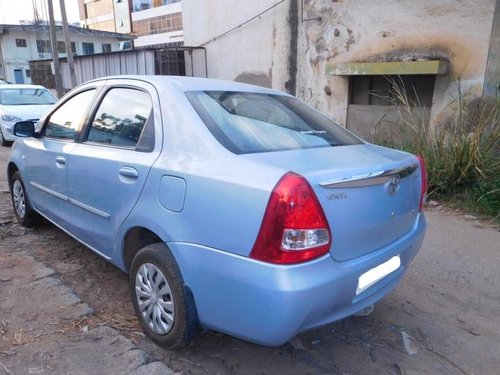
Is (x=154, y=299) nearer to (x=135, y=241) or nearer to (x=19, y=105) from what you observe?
(x=135, y=241)

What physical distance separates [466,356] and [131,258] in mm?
2134

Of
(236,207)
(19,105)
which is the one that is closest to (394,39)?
(236,207)

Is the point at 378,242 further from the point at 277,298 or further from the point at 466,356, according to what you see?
the point at 466,356

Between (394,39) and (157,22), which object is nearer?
(394,39)

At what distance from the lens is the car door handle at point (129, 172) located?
97.9 inches

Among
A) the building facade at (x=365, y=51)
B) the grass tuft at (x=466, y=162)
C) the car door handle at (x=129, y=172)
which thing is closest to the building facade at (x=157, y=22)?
the building facade at (x=365, y=51)

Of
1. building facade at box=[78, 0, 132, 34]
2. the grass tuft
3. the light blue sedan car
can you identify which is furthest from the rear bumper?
building facade at box=[78, 0, 132, 34]

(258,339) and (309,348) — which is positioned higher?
(258,339)

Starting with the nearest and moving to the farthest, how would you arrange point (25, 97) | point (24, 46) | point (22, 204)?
point (22, 204) → point (25, 97) → point (24, 46)

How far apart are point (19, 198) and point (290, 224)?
365 cm

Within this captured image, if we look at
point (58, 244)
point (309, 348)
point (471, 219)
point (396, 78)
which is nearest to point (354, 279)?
point (309, 348)

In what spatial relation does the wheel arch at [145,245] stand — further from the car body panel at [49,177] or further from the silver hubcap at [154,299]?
the car body panel at [49,177]

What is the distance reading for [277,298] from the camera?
72.7 inches

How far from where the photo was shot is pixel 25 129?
12.9ft
